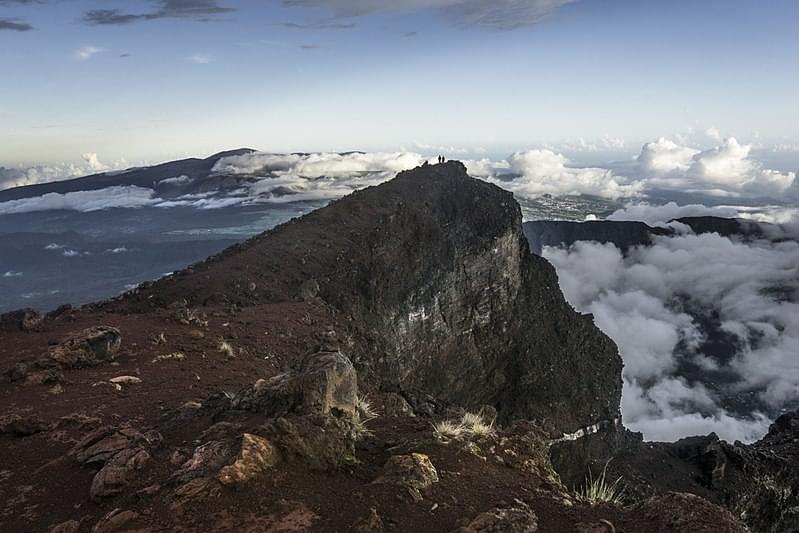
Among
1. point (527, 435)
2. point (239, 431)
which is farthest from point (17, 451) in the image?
point (527, 435)

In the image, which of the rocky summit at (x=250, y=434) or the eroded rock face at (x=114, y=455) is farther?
the eroded rock face at (x=114, y=455)

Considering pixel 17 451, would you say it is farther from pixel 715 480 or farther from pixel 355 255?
pixel 715 480

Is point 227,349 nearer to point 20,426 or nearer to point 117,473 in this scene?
point 20,426

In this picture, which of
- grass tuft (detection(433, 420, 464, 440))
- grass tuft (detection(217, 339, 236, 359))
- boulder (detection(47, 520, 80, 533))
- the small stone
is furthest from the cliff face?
boulder (detection(47, 520, 80, 533))

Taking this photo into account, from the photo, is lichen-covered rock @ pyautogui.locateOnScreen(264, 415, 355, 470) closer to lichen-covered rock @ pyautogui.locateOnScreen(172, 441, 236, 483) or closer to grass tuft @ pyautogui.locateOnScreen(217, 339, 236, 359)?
lichen-covered rock @ pyautogui.locateOnScreen(172, 441, 236, 483)

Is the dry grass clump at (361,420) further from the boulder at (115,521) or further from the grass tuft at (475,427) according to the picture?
the boulder at (115,521)

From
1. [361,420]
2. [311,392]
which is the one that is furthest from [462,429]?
[311,392]

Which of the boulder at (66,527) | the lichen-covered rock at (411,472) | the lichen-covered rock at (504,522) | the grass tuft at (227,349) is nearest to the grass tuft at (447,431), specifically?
the lichen-covered rock at (411,472)
